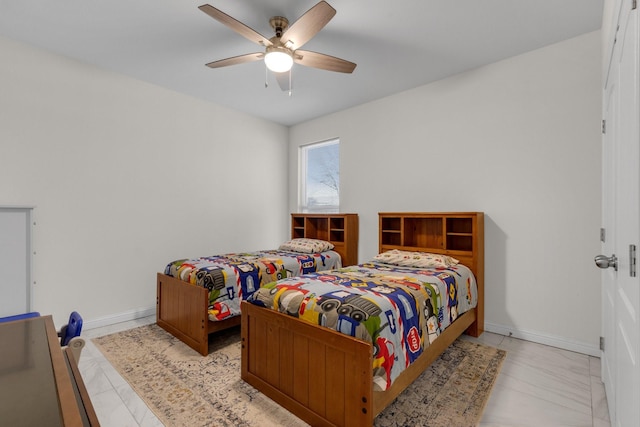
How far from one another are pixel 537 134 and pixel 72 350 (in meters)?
3.56

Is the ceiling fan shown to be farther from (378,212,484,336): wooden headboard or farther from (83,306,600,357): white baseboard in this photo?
(83,306,600,357): white baseboard

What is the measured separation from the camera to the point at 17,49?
2.69 m

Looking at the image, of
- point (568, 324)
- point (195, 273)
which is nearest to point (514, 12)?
point (568, 324)

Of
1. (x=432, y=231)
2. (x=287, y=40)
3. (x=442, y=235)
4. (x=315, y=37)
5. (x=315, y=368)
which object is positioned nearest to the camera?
(x=315, y=368)

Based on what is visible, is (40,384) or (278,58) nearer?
(40,384)

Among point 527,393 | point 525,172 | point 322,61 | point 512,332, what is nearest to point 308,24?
point 322,61

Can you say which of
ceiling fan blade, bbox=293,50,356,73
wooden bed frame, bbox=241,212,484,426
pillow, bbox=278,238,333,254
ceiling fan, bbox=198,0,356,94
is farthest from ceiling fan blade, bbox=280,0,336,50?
pillow, bbox=278,238,333,254

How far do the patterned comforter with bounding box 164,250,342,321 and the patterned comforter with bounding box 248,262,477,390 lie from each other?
622 millimetres

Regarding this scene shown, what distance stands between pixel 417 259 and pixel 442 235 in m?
0.48

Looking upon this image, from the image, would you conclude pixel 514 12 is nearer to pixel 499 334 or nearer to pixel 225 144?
pixel 499 334

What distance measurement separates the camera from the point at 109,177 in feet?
10.5

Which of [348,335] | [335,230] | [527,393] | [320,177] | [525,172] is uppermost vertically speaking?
[320,177]

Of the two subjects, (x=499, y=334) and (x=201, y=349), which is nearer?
(x=201, y=349)

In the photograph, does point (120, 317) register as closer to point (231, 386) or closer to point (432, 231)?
point (231, 386)
